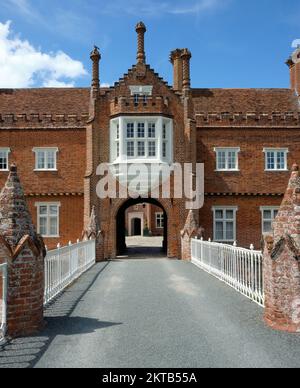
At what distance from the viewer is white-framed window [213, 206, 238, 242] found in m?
26.2

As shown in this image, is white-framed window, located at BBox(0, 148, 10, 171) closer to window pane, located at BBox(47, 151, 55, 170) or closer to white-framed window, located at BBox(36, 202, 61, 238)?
window pane, located at BBox(47, 151, 55, 170)

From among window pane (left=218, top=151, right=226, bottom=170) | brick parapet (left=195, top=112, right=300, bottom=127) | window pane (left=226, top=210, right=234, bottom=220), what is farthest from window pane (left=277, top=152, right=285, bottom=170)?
window pane (left=226, top=210, right=234, bottom=220)

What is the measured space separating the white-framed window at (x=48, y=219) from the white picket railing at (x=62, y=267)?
27.7 feet

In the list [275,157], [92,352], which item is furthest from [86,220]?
[92,352]

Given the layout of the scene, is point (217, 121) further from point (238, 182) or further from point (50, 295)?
point (50, 295)

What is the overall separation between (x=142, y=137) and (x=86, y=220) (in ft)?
18.9

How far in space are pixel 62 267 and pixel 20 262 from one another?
5050 millimetres

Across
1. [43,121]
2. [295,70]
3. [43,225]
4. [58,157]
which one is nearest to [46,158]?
[58,157]

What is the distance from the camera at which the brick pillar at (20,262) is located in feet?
22.8

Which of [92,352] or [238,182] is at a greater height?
[238,182]

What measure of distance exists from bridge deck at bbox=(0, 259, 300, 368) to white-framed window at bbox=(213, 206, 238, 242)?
14701 mm
